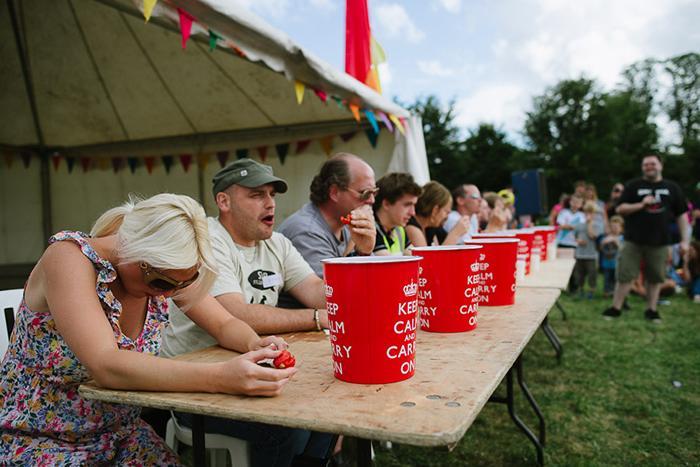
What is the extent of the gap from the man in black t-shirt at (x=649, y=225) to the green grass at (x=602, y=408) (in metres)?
0.62

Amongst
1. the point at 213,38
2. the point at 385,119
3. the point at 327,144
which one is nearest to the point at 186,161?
the point at 327,144

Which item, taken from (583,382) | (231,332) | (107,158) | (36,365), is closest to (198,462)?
(231,332)

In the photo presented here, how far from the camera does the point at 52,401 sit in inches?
48.1

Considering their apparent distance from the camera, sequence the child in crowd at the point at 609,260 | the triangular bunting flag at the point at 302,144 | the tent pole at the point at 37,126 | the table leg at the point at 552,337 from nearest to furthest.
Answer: the table leg at the point at 552,337 → the tent pole at the point at 37,126 → the triangular bunting flag at the point at 302,144 → the child in crowd at the point at 609,260

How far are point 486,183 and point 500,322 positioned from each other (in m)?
31.1

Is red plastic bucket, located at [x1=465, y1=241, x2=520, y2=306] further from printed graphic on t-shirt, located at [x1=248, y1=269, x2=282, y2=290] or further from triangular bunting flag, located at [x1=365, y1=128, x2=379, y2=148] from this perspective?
triangular bunting flag, located at [x1=365, y1=128, x2=379, y2=148]

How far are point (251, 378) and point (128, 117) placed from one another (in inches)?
204

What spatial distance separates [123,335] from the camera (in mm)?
1258

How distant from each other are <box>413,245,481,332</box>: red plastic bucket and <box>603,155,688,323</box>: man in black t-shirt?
5018 mm

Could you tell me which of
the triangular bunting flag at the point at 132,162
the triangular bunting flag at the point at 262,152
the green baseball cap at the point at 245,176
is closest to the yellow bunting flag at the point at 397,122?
the triangular bunting flag at the point at 262,152

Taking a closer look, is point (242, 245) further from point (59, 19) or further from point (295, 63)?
point (59, 19)

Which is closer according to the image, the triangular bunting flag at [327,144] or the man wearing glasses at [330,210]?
the man wearing glasses at [330,210]

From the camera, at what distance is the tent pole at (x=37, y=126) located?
4.49 meters

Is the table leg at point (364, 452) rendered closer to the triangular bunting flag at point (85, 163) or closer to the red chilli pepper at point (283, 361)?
the red chilli pepper at point (283, 361)
